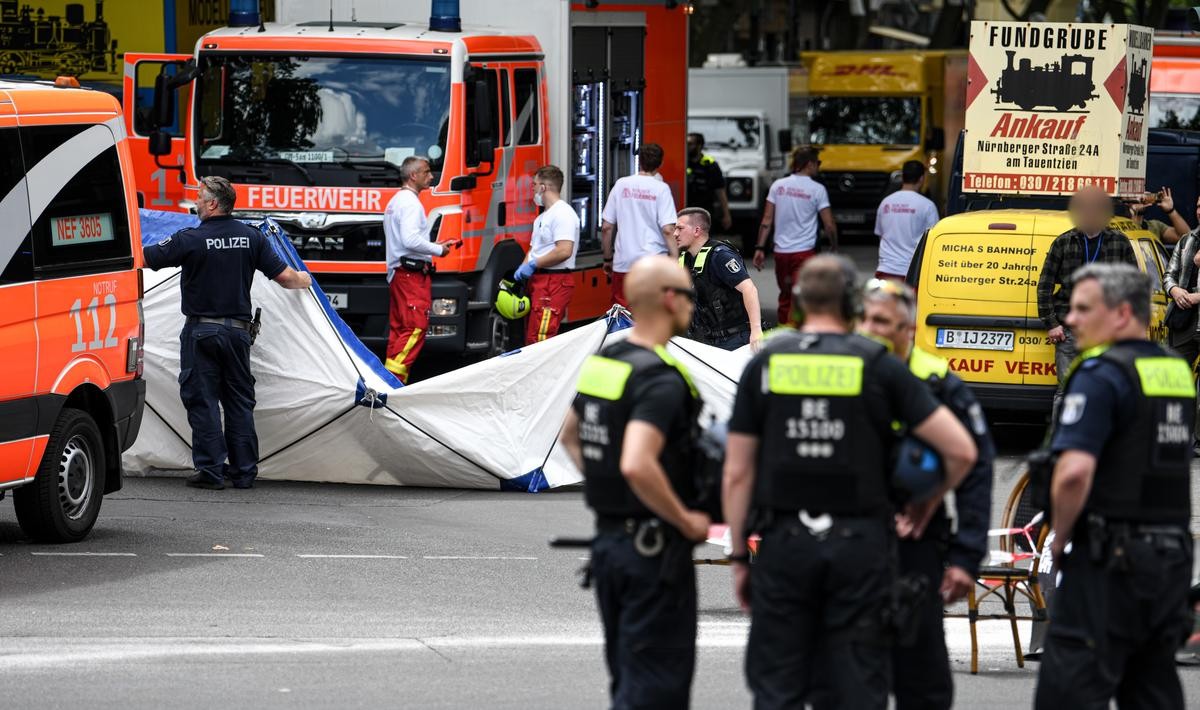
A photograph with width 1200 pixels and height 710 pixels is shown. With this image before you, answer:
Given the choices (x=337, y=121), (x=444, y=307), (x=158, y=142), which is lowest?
(x=444, y=307)

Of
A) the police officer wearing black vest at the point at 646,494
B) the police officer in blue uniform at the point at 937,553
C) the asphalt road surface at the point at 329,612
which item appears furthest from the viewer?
the asphalt road surface at the point at 329,612

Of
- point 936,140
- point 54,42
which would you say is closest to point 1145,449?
point 54,42

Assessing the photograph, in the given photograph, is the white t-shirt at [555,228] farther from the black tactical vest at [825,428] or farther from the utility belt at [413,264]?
the black tactical vest at [825,428]

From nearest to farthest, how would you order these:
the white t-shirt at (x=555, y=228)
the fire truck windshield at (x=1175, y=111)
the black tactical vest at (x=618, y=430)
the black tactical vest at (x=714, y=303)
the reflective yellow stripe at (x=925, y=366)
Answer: the black tactical vest at (x=618, y=430) < the reflective yellow stripe at (x=925, y=366) < the black tactical vest at (x=714, y=303) < the white t-shirt at (x=555, y=228) < the fire truck windshield at (x=1175, y=111)

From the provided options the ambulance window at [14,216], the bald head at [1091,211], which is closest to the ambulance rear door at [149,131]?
the ambulance window at [14,216]

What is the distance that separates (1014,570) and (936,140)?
79.9 feet

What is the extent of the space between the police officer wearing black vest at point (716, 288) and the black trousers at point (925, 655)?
20.3 ft

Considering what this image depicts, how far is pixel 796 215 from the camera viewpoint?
707 inches

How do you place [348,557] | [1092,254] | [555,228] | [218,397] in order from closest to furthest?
[348,557], [218,397], [1092,254], [555,228]

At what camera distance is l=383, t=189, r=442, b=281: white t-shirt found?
13828 millimetres

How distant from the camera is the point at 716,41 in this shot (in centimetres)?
4191

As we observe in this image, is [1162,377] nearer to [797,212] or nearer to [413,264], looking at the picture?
[413,264]

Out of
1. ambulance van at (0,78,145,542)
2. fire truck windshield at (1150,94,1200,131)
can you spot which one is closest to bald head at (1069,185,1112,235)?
ambulance van at (0,78,145,542)

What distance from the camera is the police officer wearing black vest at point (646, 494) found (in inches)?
218
